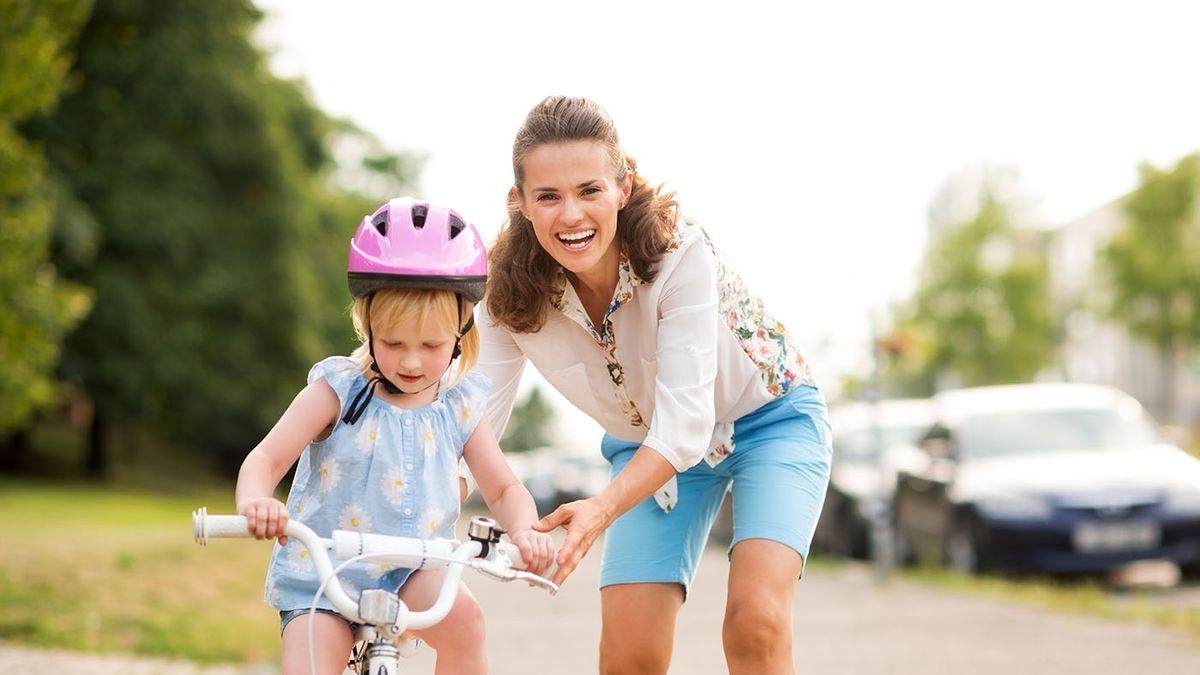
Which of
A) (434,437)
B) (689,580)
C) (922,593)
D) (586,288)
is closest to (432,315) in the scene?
(434,437)

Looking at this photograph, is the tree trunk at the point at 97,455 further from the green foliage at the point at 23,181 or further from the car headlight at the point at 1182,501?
the car headlight at the point at 1182,501

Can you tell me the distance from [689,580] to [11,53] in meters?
9.39

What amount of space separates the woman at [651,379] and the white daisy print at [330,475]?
52 centimetres

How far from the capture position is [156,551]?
13.2 metres

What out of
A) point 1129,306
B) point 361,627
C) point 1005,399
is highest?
point 1129,306

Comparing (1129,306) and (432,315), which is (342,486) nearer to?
(432,315)

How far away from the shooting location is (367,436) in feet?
11.5

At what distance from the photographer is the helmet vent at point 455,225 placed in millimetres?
3543

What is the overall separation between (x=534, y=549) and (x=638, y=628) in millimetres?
1244

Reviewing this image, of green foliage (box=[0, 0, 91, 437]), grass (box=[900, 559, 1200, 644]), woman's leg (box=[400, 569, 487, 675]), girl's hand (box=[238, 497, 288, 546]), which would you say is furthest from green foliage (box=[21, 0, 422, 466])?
girl's hand (box=[238, 497, 288, 546])

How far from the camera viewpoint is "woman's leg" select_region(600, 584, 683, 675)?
442 centimetres

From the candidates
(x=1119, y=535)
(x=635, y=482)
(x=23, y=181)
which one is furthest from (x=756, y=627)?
(x=23, y=181)

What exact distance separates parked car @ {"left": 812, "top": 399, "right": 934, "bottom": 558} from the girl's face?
11025 millimetres

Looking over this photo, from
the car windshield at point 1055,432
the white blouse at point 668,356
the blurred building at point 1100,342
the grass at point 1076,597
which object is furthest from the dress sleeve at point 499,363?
the blurred building at point 1100,342
